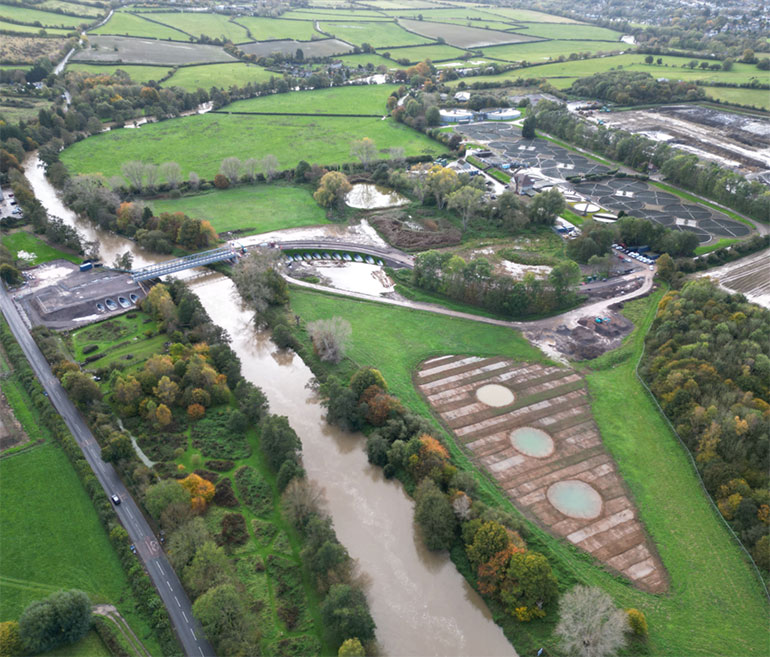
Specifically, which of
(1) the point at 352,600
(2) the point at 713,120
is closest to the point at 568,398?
(1) the point at 352,600

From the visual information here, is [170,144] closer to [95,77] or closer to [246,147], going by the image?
[246,147]

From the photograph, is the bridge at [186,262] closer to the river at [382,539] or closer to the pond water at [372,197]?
the river at [382,539]

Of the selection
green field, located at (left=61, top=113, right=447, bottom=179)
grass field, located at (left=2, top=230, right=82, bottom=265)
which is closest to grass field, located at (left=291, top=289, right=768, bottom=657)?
grass field, located at (left=2, top=230, right=82, bottom=265)

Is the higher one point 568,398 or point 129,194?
point 129,194

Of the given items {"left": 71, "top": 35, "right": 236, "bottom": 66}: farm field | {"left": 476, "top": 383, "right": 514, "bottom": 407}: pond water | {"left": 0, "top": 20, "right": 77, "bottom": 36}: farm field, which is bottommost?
{"left": 476, "top": 383, "right": 514, "bottom": 407}: pond water

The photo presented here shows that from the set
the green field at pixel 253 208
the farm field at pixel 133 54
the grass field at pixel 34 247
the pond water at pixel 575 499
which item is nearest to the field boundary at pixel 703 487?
the pond water at pixel 575 499

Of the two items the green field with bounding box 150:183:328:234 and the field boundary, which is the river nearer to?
the field boundary
